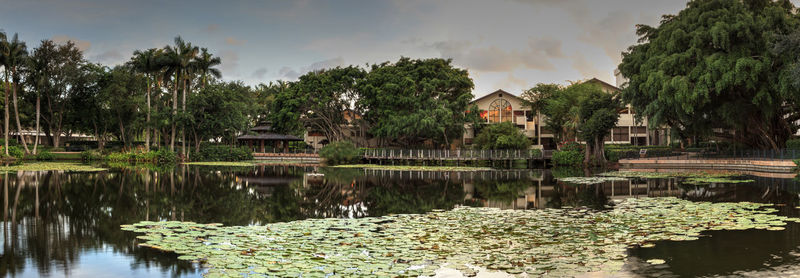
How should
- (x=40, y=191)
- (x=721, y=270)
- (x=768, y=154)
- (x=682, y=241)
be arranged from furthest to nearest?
1. (x=768, y=154)
2. (x=40, y=191)
3. (x=682, y=241)
4. (x=721, y=270)

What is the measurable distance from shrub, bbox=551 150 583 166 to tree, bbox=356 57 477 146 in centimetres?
778

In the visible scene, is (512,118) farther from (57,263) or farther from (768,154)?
(57,263)

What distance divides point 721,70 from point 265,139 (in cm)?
4437

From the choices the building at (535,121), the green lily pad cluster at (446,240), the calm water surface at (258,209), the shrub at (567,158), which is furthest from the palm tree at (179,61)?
the green lily pad cluster at (446,240)

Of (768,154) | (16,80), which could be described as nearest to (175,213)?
(768,154)

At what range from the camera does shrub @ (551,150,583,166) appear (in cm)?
4025

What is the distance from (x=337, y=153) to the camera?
41.7 meters

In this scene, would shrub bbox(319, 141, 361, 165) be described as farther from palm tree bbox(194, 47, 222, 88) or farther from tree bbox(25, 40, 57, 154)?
tree bbox(25, 40, 57, 154)

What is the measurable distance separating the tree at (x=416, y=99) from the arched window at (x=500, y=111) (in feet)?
22.1

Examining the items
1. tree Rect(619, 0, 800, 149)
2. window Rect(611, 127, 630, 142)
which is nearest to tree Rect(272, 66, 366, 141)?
tree Rect(619, 0, 800, 149)

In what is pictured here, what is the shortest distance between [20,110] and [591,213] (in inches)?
2088

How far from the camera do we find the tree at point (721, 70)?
89.4 ft

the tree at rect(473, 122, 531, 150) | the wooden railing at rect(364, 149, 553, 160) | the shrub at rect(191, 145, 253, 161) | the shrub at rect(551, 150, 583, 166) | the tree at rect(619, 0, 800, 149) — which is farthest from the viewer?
the shrub at rect(191, 145, 253, 161)

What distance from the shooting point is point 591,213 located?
12.5 metres
